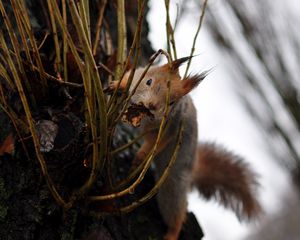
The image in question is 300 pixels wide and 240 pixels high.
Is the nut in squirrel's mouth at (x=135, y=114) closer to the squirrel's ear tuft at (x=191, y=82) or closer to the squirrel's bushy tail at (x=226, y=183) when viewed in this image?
the squirrel's ear tuft at (x=191, y=82)

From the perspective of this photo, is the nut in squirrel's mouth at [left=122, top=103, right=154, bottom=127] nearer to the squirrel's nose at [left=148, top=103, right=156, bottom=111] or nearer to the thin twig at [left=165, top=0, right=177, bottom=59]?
the squirrel's nose at [left=148, top=103, right=156, bottom=111]

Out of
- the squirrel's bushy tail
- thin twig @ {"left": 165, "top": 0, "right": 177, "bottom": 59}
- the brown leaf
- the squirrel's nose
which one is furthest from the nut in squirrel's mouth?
the squirrel's bushy tail

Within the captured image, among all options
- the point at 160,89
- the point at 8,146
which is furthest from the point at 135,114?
the point at 8,146

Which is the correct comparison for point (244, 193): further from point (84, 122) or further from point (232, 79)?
point (84, 122)

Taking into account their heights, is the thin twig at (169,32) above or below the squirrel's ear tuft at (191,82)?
above

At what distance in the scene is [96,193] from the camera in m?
1.41

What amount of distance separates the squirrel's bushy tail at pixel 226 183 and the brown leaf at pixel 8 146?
101 centimetres

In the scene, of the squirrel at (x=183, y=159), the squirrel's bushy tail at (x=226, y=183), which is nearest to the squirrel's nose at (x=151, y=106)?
Result: the squirrel at (x=183, y=159)

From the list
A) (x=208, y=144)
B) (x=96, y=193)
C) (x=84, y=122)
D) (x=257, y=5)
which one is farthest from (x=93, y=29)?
(x=257, y=5)

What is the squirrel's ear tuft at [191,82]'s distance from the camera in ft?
4.85

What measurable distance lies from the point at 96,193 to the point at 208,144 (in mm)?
1119

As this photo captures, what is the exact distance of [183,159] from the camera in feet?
6.66

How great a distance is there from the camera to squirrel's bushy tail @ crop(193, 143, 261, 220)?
2305mm

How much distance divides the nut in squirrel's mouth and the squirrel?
0.11 feet
